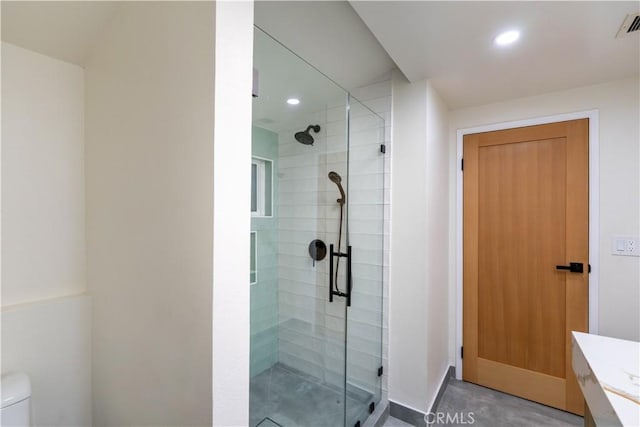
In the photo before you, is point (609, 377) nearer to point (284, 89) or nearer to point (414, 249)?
point (414, 249)

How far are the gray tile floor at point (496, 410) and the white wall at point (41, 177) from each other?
8.09 ft

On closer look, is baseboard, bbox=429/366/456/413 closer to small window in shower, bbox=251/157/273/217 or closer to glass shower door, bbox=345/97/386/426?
glass shower door, bbox=345/97/386/426

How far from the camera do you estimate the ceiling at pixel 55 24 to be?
1083 millimetres

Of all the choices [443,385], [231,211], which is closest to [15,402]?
[231,211]

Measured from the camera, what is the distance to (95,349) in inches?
50.3

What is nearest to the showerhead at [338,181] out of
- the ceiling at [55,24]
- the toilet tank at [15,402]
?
the ceiling at [55,24]

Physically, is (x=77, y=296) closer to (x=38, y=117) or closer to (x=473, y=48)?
(x=38, y=117)

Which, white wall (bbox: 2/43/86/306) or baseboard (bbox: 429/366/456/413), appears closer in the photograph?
white wall (bbox: 2/43/86/306)

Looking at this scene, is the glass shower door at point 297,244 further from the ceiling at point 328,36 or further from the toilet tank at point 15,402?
the toilet tank at point 15,402

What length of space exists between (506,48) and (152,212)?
6.58ft

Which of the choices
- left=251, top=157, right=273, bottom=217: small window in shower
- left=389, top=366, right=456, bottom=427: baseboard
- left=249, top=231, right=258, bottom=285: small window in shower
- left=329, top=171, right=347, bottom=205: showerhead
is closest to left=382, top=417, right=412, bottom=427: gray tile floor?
left=389, top=366, right=456, bottom=427: baseboard

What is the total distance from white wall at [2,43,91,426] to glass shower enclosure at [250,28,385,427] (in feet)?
2.60

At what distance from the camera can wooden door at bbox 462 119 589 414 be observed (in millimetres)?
2115

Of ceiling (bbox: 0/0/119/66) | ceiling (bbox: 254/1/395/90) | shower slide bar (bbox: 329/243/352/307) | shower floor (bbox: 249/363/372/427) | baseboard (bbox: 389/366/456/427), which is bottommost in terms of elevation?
baseboard (bbox: 389/366/456/427)
